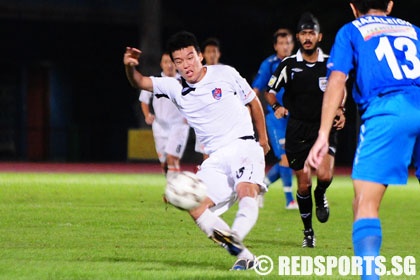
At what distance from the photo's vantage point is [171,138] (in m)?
17.8

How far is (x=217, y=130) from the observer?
962cm

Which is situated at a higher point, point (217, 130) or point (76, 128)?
point (217, 130)

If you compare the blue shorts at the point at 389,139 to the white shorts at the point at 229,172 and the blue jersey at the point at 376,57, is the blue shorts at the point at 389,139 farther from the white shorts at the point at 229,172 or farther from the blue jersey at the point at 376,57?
the white shorts at the point at 229,172

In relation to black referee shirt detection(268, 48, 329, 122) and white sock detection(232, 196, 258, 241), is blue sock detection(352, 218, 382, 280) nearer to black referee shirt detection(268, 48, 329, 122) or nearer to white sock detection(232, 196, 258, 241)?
white sock detection(232, 196, 258, 241)

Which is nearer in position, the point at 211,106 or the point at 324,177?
the point at 211,106

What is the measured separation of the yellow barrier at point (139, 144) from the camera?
103 feet

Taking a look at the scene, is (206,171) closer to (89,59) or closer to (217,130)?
(217,130)

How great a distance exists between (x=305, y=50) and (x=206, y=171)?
299 centimetres

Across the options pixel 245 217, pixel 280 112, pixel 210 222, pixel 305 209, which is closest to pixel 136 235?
pixel 305 209

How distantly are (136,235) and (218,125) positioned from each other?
2588 millimetres

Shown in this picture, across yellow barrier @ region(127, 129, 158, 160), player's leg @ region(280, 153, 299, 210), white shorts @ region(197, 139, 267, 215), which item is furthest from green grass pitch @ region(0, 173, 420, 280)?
yellow barrier @ region(127, 129, 158, 160)

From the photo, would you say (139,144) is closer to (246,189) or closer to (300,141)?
(300,141)

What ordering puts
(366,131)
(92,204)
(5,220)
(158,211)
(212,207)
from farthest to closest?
Answer: (92,204)
(158,211)
(5,220)
(212,207)
(366,131)

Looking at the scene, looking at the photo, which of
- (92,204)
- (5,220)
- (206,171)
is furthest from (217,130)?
(92,204)
